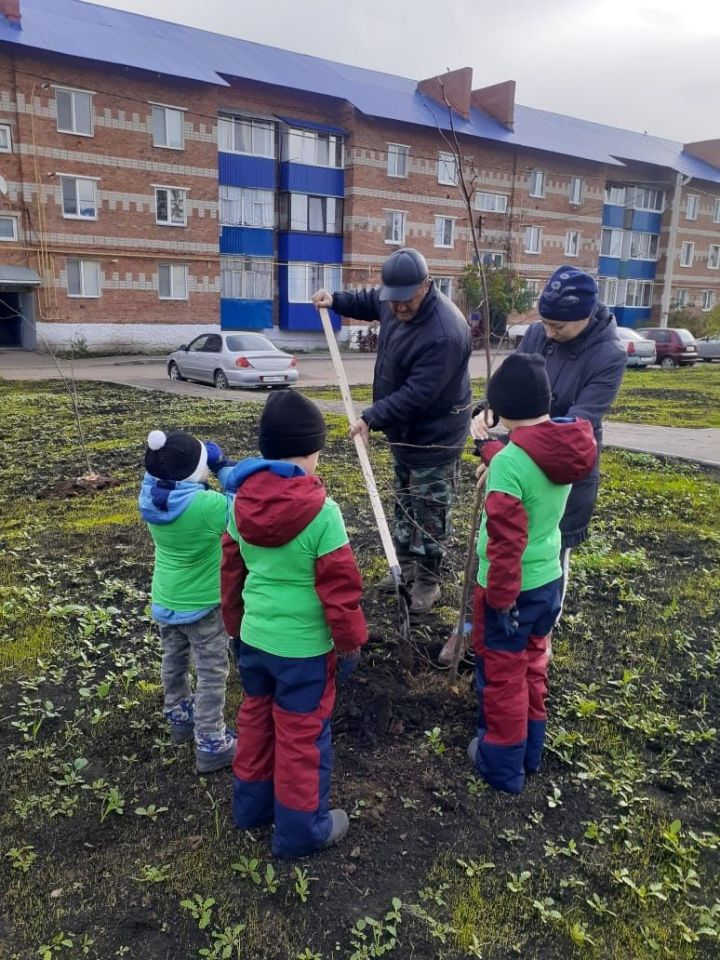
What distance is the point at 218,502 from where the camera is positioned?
8.99ft

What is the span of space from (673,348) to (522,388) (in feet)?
84.3

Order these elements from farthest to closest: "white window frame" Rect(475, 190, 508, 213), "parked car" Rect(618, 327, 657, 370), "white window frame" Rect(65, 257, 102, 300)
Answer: "white window frame" Rect(475, 190, 508, 213) → "white window frame" Rect(65, 257, 102, 300) → "parked car" Rect(618, 327, 657, 370)

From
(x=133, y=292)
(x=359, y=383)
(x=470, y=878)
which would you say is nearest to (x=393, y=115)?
(x=133, y=292)

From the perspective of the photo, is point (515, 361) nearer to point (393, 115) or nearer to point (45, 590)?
point (45, 590)

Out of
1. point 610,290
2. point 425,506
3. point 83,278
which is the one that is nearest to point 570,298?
point 425,506

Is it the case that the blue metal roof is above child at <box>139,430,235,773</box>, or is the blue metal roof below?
above

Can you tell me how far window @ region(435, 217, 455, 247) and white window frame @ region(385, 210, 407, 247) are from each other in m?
1.84

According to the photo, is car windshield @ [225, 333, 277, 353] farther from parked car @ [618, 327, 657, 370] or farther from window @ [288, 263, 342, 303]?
window @ [288, 263, 342, 303]

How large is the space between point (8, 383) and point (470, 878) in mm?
16142

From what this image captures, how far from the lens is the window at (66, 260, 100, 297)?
25641 mm

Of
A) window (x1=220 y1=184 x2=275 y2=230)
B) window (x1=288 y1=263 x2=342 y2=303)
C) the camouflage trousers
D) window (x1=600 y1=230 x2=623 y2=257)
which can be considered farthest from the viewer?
window (x1=600 y1=230 x2=623 y2=257)

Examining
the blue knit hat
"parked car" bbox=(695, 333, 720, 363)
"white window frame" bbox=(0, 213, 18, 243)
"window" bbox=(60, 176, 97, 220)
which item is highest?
"window" bbox=(60, 176, 97, 220)

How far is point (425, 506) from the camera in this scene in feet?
13.4

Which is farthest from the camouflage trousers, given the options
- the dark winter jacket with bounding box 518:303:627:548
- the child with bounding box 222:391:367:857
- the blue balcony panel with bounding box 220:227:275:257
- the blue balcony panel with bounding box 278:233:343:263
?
the blue balcony panel with bounding box 278:233:343:263
